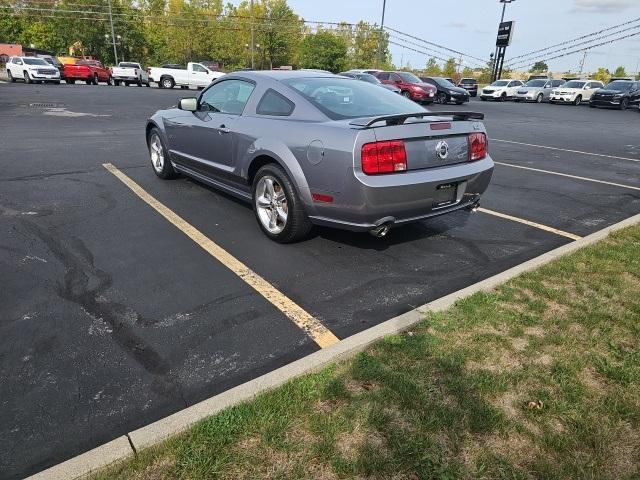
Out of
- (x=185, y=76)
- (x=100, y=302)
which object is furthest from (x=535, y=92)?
(x=100, y=302)

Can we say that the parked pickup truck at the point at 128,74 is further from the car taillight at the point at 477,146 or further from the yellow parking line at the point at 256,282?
the car taillight at the point at 477,146

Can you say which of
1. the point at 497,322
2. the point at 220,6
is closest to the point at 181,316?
the point at 497,322

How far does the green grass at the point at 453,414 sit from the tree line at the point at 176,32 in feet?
202

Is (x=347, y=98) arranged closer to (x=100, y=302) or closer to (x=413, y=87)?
(x=100, y=302)

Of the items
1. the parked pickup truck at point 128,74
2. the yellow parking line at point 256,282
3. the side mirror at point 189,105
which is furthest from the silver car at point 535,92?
the yellow parking line at point 256,282

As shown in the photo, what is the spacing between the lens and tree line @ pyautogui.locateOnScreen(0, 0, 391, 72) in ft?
201

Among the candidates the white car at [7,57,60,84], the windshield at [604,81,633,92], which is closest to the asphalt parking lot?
the windshield at [604,81,633,92]

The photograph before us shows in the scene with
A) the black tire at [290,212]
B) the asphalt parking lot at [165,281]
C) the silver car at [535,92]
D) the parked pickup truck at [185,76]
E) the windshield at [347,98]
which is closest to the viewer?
the asphalt parking lot at [165,281]

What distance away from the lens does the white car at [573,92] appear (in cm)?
3241

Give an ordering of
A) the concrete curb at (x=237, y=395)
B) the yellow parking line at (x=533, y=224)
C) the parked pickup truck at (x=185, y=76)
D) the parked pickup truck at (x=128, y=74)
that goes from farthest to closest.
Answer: the parked pickup truck at (x=128, y=74), the parked pickup truck at (x=185, y=76), the yellow parking line at (x=533, y=224), the concrete curb at (x=237, y=395)

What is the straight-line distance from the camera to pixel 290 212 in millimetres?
4184

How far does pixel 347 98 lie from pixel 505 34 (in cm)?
5233

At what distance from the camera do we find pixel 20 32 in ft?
218

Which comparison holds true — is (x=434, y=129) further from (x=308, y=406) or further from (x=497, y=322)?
(x=308, y=406)
